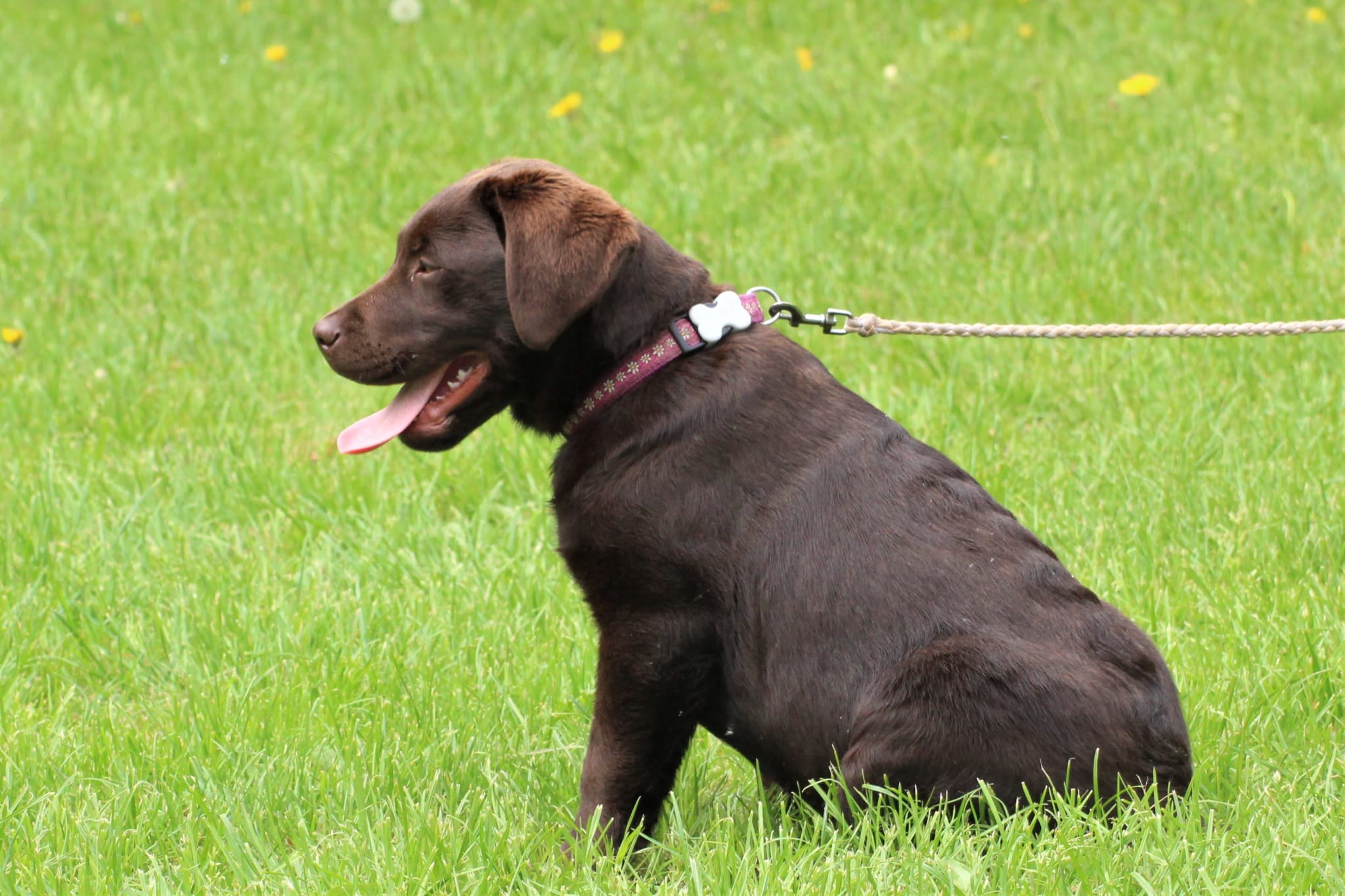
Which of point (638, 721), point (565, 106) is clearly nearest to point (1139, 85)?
point (565, 106)

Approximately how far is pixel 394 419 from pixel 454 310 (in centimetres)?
27

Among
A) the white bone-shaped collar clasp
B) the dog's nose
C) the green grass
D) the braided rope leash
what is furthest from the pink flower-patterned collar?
the dog's nose

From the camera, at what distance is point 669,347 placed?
297 cm

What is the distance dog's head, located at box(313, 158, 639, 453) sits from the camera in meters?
2.94

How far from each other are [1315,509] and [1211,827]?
1727mm

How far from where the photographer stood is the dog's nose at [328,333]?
316cm

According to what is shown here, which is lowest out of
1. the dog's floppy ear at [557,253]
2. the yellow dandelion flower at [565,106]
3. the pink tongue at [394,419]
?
the yellow dandelion flower at [565,106]

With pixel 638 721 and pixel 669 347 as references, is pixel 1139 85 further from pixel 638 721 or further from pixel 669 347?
pixel 638 721

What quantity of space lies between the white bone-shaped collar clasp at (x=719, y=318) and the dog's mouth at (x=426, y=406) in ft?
1.44

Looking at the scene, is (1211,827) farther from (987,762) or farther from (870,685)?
(870,685)

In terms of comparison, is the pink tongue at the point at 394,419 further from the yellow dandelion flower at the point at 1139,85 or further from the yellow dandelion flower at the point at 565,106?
the yellow dandelion flower at the point at 1139,85

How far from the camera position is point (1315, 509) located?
4.16 metres

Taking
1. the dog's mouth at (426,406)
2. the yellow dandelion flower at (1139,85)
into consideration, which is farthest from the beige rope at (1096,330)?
the yellow dandelion flower at (1139,85)

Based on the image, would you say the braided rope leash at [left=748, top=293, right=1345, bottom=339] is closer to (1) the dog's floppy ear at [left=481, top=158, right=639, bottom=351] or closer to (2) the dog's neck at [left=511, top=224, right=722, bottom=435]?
(2) the dog's neck at [left=511, top=224, right=722, bottom=435]
